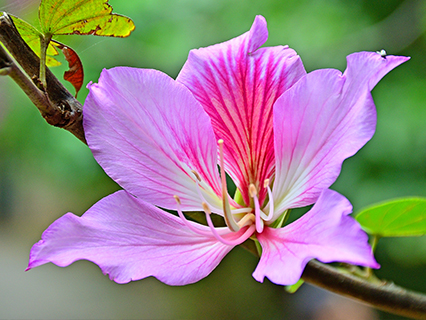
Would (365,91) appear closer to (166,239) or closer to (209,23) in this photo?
(166,239)

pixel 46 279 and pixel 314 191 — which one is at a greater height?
pixel 314 191

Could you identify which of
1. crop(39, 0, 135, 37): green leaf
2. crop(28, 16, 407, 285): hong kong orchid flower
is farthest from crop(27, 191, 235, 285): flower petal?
crop(39, 0, 135, 37): green leaf

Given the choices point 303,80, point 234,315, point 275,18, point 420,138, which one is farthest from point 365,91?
point 234,315

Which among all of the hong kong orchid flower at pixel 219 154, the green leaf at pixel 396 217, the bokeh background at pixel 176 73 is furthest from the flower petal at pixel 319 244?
the bokeh background at pixel 176 73

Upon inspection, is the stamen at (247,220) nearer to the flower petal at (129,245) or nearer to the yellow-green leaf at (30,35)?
the flower petal at (129,245)

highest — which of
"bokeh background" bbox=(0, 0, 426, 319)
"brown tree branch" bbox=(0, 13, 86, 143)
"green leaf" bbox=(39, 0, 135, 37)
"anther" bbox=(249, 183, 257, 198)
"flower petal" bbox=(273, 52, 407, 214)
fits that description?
"green leaf" bbox=(39, 0, 135, 37)

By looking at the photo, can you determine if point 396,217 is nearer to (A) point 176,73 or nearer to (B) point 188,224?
(B) point 188,224

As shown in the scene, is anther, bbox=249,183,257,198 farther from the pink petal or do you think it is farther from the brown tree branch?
the brown tree branch
